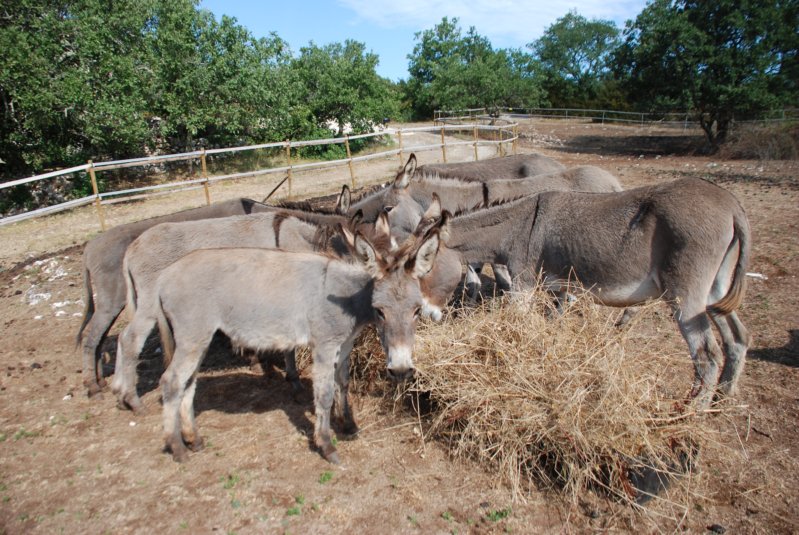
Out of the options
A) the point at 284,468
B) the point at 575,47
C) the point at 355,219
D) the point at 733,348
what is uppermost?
the point at 575,47

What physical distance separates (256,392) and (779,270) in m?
7.75

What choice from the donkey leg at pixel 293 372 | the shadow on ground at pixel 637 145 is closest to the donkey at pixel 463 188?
the donkey leg at pixel 293 372

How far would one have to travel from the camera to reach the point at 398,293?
3.77 metres

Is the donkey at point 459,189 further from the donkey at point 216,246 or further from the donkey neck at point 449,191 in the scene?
the donkey at point 216,246

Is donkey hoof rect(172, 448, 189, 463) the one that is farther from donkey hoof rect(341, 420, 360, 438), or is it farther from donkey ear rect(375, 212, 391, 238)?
donkey ear rect(375, 212, 391, 238)

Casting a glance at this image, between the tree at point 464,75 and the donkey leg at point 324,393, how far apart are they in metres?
44.3

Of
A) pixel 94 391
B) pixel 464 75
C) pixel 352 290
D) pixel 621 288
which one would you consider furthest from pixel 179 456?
pixel 464 75

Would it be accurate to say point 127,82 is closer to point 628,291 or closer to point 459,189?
point 459,189

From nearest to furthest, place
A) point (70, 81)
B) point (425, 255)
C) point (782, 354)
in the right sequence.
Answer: point (425, 255) < point (782, 354) < point (70, 81)

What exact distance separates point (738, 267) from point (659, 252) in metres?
0.67

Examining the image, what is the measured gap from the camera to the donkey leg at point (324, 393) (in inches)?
159

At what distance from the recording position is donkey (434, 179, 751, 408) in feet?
14.4

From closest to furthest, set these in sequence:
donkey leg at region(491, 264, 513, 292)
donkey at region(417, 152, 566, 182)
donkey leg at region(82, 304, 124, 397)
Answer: donkey leg at region(82, 304, 124, 397)
donkey leg at region(491, 264, 513, 292)
donkey at region(417, 152, 566, 182)

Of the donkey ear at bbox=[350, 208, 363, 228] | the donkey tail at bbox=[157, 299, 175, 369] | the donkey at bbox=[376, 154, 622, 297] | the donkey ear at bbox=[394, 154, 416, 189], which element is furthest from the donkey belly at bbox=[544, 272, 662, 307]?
the donkey ear at bbox=[394, 154, 416, 189]
